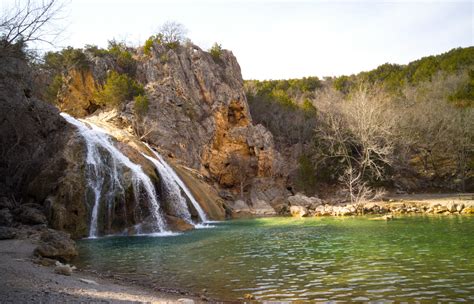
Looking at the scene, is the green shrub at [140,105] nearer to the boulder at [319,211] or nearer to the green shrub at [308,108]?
the boulder at [319,211]

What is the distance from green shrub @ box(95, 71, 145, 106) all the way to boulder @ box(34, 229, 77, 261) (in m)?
29.3

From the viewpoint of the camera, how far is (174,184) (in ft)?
92.0

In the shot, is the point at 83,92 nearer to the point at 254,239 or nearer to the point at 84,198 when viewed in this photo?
the point at 84,198

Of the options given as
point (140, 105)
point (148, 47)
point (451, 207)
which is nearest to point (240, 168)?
point (140, 105)

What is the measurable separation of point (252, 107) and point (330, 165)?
18.6 metres

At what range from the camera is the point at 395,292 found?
8344mm

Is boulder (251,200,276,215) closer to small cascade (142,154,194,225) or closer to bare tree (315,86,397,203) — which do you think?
bare tree (315,86,397,203)

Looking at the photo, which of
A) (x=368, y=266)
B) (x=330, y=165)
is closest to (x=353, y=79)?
(x=330, y=165)

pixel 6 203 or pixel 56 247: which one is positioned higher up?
pixel 6 203

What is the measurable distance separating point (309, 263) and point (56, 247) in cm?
853

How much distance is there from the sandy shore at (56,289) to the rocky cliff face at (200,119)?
99.0 ft

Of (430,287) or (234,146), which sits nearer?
(430,287)

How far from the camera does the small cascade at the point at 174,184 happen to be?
2723 cm

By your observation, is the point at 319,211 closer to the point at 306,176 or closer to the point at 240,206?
the point at 240,206
